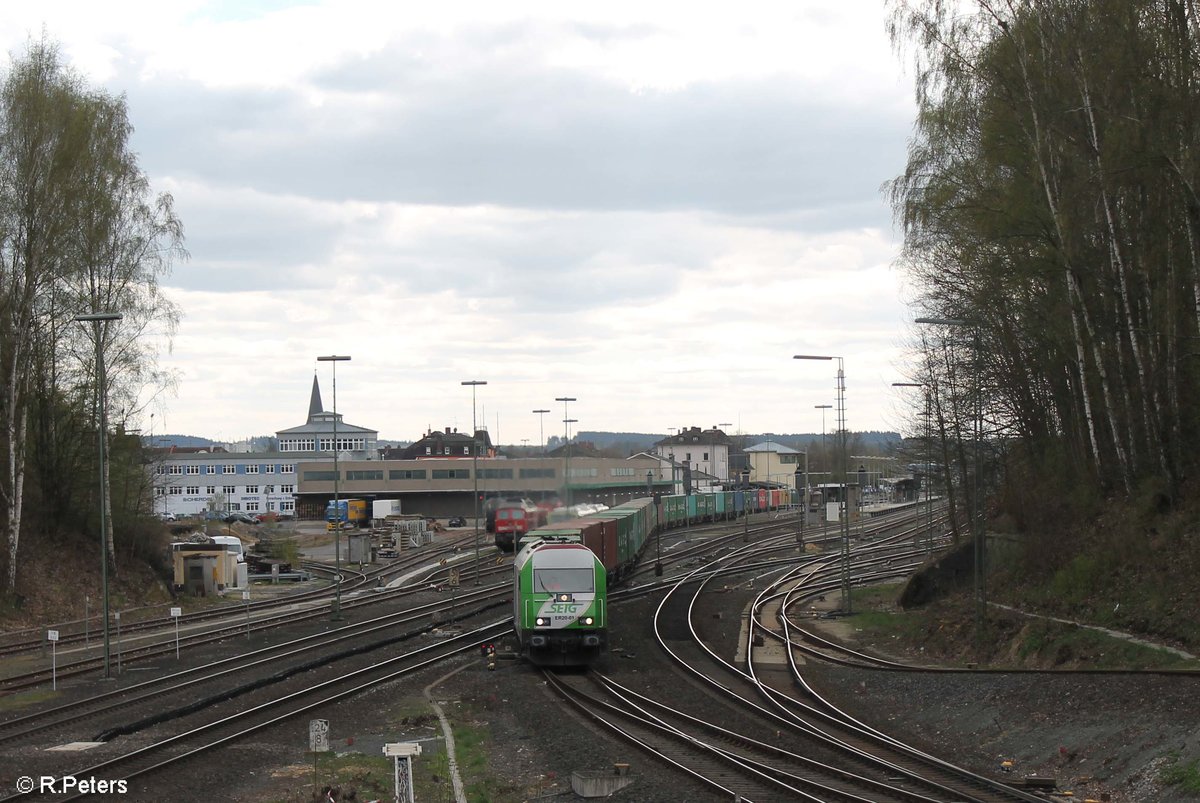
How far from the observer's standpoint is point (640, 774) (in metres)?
16.5

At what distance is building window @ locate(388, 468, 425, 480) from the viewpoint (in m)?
108

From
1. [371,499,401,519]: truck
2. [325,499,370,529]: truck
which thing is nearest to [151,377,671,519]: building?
[325,499,370,529]: truck

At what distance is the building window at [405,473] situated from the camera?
108 metres

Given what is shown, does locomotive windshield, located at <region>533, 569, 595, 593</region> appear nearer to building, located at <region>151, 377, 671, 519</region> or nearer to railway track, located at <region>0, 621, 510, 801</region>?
railway track, located at <region>0, 621, 510, 801</region>

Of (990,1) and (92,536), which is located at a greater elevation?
(990,1)

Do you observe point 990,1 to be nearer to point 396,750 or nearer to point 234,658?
point 396,750

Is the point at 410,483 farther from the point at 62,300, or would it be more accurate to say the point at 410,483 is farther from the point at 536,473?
the point at 62,300

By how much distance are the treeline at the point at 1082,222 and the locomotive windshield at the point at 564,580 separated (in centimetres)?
1061

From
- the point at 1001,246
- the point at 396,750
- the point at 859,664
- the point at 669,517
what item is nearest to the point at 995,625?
the point at 859,664

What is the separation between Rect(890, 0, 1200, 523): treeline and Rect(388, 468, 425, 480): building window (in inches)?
3061

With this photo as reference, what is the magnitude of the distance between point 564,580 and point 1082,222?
47.6ft

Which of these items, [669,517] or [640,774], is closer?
[640,774]

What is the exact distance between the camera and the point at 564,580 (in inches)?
1085

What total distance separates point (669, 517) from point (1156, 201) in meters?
57.0
